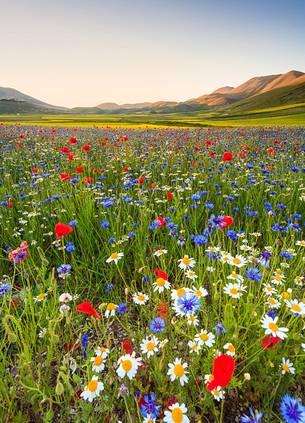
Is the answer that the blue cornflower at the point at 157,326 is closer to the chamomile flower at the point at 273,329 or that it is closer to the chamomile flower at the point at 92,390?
the chamomile flower at the point at 92,390

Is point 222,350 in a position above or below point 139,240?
below

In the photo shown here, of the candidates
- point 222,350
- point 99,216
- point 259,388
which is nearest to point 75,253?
point 99,216

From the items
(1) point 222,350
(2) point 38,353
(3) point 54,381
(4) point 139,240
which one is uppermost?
(4) point 139,240

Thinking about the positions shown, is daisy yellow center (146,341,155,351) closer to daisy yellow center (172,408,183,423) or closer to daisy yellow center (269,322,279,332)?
daisy yellow center (172,408,183,423)

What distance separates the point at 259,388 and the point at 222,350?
1.00ft

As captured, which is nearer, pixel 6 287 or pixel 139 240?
pixel 6 287

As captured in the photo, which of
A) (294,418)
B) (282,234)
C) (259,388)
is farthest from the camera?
(282,234)

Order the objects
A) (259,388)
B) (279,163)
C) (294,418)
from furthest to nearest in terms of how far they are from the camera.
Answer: (279,163) < (259,388) < (294,418)

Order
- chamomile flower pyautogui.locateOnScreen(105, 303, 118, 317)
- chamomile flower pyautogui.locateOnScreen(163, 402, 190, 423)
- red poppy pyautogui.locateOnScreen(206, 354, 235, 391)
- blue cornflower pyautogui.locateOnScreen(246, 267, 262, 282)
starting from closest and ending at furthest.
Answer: red poppy pyautogui.locateOnScreen(206, 354, 235, 391) < chamomile flower pyautogui.locateOnScreen(163, 402, 190, 423) < chamomile flower pyautogui.locateOnScreen(105, 303, 118, 317) < blue cornflower pyautogui.locateOnScreen(246, 267, 262, 282)

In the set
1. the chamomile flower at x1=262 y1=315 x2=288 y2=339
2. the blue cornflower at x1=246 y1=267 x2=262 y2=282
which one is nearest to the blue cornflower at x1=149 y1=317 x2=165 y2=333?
the chamomile flower at x1=262 y1=315 x2=288 y2=339

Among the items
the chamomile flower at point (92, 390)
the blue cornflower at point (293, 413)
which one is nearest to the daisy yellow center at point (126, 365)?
the chamomile flower at point (92, 390)

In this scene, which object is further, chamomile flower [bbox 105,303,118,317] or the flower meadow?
chamomile flower [bbox 105,303,118,317]

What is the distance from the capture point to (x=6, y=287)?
2084 mm

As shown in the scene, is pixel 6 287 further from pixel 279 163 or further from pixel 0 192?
pixel 279 163
